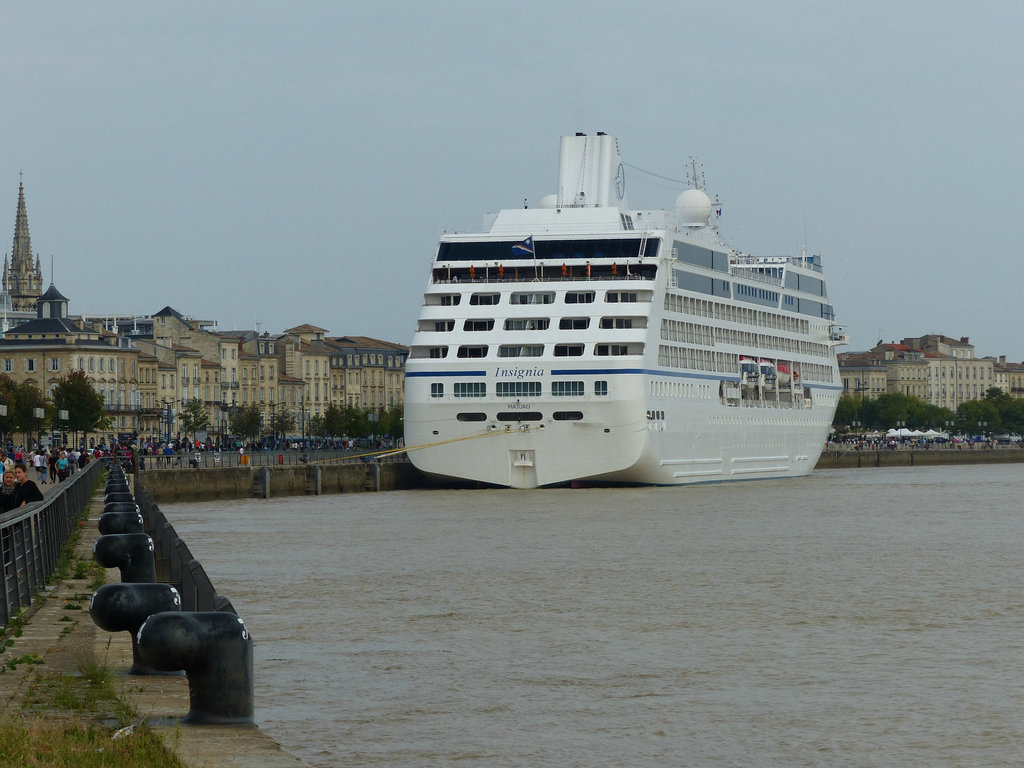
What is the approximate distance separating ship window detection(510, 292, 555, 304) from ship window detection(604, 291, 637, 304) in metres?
1.81

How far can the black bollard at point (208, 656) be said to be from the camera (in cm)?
1016

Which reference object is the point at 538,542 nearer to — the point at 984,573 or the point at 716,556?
the point at 716,556

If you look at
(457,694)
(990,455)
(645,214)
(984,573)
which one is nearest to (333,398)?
(990,455)

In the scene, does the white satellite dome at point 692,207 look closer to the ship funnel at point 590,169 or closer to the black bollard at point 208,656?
the ship funnel at point 590,169

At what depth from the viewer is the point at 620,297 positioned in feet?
192

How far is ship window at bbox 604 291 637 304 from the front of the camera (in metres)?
58.5

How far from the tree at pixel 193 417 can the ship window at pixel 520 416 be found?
72592 mm

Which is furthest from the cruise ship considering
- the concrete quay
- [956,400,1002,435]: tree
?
[956,400,1002,435]: tree

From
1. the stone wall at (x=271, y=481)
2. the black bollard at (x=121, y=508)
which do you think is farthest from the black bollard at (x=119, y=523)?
the stone wall at (x=271, y=481)

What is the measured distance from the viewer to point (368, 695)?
15.3 m

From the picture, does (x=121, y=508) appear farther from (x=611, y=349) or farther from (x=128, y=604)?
(x=611, y=349)

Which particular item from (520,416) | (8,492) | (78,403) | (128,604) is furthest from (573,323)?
(78,403)

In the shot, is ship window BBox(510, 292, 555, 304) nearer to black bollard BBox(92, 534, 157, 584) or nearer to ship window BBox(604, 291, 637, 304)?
ship window BBox(604, 291, 637, 304)

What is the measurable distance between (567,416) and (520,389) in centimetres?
165
